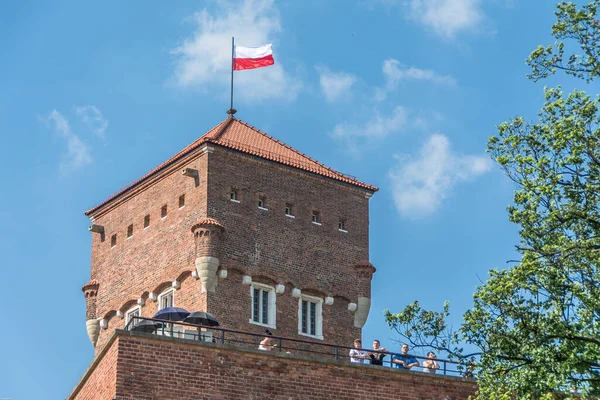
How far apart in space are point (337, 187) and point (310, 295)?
481 centimetres

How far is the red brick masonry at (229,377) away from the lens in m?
42.5

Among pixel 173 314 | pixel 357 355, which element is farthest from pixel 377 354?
pixel 173 314

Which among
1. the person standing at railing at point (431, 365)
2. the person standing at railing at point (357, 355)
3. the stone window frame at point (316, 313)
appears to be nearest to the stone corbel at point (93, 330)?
the stone window frame at point (316, 313)

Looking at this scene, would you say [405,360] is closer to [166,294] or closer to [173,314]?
[173,314]

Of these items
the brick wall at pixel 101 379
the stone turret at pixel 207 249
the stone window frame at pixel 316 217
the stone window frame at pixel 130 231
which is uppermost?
the stone window frame at pixel 316 217

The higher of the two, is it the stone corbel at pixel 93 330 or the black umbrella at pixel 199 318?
the stone corbel at pixel 93 330

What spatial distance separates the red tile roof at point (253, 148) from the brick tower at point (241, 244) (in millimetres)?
64

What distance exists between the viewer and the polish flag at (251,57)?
60938 millimetres

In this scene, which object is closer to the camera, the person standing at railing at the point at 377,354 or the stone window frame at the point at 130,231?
the person standing at railing at the point at 377,354

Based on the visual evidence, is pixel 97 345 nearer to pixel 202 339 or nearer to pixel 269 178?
pixel 269 178

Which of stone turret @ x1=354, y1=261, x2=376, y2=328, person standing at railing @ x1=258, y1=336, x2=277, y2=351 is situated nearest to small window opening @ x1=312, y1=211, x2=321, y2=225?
stone turret @ x1=354, y1=261, x2=376, y2=328

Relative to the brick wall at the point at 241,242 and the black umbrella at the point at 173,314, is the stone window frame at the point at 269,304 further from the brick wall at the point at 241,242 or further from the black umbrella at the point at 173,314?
the black umbrella at the point at 173,314

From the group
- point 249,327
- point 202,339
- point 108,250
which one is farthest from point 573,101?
point 108,250

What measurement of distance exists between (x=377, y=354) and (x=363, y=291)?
39.5ft
